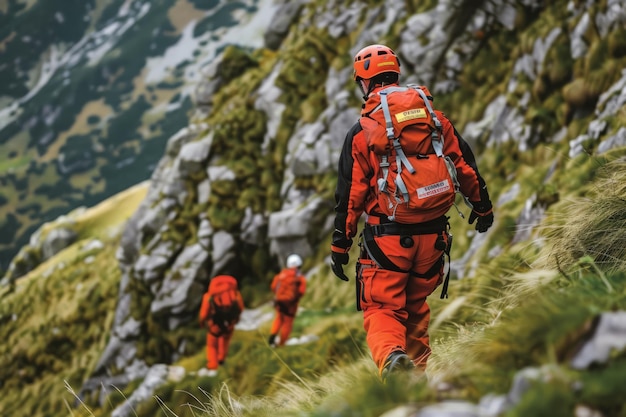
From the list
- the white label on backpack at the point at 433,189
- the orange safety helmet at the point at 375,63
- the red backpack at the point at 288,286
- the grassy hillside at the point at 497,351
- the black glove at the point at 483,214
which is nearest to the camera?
the grassy hillside at the point at 497,351

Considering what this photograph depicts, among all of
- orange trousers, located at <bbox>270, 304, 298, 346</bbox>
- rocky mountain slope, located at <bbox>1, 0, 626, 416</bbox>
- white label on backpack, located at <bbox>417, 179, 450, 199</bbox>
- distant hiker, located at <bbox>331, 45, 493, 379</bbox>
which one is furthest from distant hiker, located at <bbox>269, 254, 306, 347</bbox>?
white label on backpack, located at <bbox>417, 179, 450, 199</bbox>

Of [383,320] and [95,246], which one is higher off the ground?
[383,320]

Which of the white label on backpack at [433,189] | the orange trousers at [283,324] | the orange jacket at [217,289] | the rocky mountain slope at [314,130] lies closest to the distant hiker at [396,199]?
the white label on backpack at [433,189]

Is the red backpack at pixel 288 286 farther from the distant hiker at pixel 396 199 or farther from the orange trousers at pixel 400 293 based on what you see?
the orange trousers at pixel 400 293

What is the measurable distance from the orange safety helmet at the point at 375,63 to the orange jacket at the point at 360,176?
23 cm

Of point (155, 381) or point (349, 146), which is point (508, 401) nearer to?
point (349, 146)

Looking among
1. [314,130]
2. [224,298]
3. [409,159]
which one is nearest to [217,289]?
[224,298]

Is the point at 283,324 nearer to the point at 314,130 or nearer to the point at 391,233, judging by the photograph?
the point at 314,130

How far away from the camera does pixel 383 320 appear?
15.6 feet

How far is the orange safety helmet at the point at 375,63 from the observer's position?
208 inches

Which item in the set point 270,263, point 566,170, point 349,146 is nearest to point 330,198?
point 270,263

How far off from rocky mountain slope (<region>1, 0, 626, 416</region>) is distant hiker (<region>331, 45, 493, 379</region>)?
8069 mm

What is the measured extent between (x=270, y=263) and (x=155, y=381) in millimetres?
8597

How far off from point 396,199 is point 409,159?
1.34 feet
